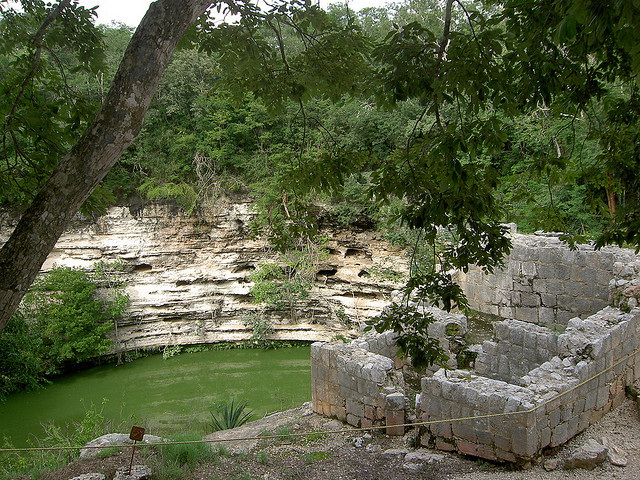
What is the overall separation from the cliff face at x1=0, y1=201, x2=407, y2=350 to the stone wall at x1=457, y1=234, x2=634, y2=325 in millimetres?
3431

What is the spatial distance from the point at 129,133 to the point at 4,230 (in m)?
12.0

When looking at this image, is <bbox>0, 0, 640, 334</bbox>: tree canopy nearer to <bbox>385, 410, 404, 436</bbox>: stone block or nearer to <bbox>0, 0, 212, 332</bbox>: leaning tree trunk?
<bbox>0, 0, 212, 332</bbox>: leaning tree trunk

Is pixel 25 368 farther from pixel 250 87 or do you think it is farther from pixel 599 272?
pixel 599 272

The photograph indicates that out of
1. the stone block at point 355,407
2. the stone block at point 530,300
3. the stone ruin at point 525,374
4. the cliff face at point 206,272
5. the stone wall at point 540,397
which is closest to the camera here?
the stone wall at point 540,397

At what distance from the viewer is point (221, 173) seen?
576 inches

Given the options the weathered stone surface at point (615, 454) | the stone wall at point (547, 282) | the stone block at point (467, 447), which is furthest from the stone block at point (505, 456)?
the stone wall at point (547, 282)

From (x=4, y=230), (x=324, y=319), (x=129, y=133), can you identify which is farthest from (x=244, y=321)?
(x=129, y=133)

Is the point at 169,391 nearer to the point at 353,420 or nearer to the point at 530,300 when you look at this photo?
the point at 353,420

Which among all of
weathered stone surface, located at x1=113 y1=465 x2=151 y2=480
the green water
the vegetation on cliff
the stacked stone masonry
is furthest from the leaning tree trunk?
the green water

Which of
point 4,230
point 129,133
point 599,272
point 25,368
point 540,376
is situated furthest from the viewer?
point 4,230

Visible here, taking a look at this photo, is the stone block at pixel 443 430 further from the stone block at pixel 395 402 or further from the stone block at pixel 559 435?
the stone block at pixel 559 435

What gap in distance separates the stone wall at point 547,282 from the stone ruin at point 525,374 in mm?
17

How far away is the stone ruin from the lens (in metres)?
4.96

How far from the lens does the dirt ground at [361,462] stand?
473cm
